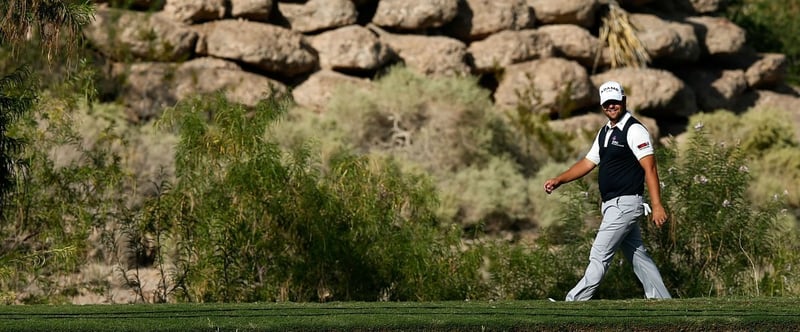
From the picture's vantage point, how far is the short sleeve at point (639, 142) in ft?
28.3

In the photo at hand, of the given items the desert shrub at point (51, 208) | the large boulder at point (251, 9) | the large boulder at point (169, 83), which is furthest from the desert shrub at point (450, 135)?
the desert shrub at point (51, 208)

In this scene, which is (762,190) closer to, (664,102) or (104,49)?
(664,102)

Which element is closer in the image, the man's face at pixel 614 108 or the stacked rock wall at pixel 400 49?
the man's face at pixel 614 108

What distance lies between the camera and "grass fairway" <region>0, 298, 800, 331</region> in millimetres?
7285

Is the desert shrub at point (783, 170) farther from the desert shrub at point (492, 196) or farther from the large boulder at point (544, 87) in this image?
the desert shrub at point (492, 196)

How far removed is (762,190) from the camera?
63.7 feet

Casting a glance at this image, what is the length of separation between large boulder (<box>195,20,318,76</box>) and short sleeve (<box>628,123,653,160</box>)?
1228 cm

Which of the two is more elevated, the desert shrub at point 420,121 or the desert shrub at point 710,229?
the desert shrub at point 710,229

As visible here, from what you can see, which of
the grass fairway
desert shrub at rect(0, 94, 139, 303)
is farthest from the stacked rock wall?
the grass fairway

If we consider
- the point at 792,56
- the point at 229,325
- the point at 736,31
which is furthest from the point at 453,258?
the point at 792,56

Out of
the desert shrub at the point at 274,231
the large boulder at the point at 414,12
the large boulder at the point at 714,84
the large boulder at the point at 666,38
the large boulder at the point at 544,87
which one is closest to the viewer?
the desert shrub at the point at 274,231

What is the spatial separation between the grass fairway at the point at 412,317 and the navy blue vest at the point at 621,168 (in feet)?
2.91

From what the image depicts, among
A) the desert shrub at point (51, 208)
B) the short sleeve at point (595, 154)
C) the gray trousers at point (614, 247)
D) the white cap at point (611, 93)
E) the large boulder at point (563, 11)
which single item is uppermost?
the white cap at point (611, 93)

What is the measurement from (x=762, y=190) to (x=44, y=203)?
11643 millimetres
